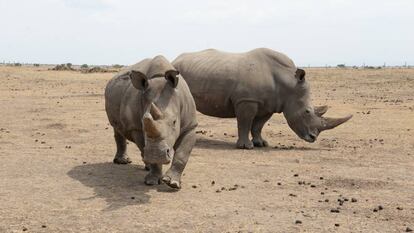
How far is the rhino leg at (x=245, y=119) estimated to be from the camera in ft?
36.6

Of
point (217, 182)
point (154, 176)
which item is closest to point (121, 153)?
point (154, 176)

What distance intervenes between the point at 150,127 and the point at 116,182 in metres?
1.67

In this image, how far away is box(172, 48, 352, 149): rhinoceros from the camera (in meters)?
11.2

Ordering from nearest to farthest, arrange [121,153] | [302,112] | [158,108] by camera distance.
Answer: [158,108]
[121,153]
[302,112]

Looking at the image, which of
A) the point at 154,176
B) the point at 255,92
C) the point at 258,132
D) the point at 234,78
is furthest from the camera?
the point at 258,132

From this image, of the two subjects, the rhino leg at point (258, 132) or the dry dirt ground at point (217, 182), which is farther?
the rhino leg at point (258, 132)

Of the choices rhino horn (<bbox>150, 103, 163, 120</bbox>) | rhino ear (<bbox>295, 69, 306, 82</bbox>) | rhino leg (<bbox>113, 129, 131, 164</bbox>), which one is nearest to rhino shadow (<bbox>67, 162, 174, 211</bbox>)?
rhino leg (<bbox>113, 129, 131, 164</bbox>)

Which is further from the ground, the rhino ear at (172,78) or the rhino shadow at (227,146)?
the rhino ear at (172,78)

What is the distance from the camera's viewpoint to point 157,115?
21.8ft

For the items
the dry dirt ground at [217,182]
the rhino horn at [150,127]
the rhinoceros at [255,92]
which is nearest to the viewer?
the dry dirt ground at [217,182]

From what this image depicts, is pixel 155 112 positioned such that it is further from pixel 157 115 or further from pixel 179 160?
pixel 179 160

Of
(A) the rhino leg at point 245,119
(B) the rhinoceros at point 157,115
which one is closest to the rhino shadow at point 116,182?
(B) the rhinoceros at point 157,115

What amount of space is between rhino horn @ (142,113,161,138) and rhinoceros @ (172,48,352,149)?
4.94m

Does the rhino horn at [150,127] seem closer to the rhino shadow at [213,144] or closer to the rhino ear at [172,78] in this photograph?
the rhino ear at [172,78]
